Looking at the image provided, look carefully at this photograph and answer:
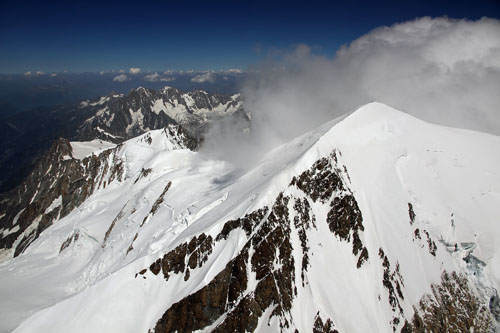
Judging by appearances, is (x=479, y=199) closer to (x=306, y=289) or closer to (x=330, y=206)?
(x=330, y=206)

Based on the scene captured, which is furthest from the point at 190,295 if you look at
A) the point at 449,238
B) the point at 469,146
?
the point at 469,146

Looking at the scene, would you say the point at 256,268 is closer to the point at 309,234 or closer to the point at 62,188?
the point at 309,234

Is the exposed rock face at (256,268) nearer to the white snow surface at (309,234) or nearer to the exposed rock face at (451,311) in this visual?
the white snow surface at (309,234)

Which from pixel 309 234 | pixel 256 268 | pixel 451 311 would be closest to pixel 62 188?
pixel 256 268

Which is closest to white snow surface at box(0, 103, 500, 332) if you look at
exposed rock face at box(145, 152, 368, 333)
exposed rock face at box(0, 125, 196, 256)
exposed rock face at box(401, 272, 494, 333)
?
exposed rock face at box(145, 152, 368, 333)

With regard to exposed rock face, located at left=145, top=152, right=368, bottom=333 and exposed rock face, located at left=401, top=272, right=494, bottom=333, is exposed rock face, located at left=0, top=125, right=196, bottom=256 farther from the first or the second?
exposed rock face, located at left=401, top=272, right=494, bottom=333
